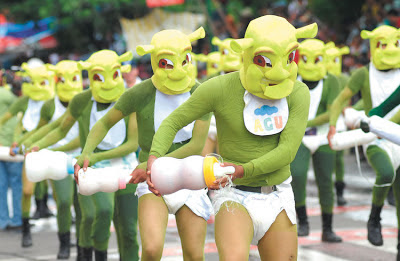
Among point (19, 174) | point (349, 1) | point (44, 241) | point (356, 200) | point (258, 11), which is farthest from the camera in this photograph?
point (258, 11)

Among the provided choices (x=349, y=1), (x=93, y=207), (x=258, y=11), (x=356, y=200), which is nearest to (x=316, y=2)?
(x=349, y=1)

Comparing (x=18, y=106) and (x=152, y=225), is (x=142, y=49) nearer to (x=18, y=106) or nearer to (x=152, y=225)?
(x=152, y=225)

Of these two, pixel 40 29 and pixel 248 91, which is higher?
pixel 248 91

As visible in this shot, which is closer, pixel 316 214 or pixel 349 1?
pixel 316 214

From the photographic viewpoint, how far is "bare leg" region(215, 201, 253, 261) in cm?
504

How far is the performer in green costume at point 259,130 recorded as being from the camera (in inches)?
201

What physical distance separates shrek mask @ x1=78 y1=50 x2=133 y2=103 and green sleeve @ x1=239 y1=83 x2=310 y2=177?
2358mm

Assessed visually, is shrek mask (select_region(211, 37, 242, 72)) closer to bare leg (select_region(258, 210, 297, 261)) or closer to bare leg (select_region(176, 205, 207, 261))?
bare leg (select_region(176, 205, 207, 261))

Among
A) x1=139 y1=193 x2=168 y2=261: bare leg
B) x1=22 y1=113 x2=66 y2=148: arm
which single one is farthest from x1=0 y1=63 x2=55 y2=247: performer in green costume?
x1=139 y1=193 x2=168 y2=261: bare leg

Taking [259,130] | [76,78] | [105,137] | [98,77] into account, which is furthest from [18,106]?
[259,130]

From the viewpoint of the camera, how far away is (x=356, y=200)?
41.2 ft

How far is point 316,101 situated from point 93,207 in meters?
2.93

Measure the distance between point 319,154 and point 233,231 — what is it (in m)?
4.21

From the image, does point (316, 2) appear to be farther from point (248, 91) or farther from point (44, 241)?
point (248, 91)
